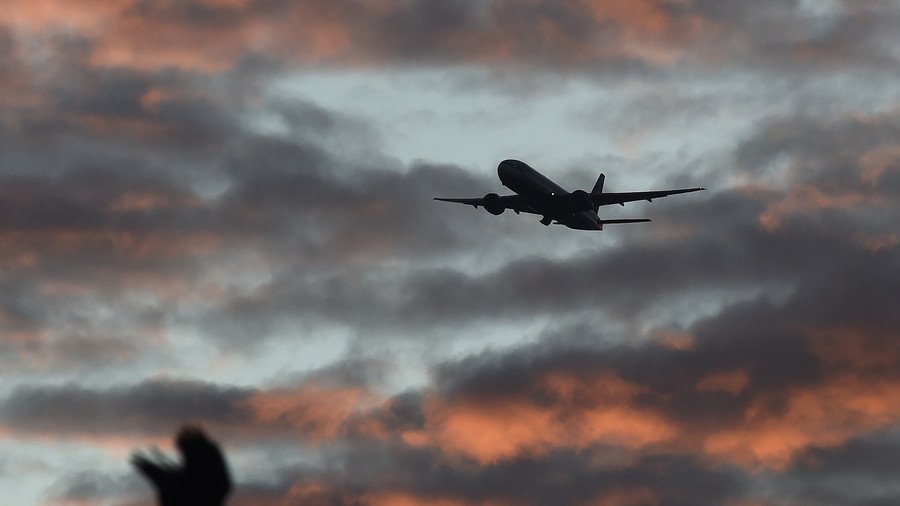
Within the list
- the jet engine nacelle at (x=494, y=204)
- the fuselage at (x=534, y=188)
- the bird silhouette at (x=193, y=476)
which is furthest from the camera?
the jet engine nacelle at (x=494, y=204)

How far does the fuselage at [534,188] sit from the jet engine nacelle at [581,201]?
61.3 inches

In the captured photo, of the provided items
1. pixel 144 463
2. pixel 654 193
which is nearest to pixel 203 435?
pixel 144 463

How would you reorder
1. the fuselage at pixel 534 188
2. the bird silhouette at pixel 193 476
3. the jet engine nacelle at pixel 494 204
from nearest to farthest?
the bird silhouette at pixel 193 476, the fuselage at pixel 534 188, the jet engine nacelle at pixel 494 204

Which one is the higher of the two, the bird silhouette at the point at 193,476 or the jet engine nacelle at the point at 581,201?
the jet engine nacelle at the point at 581,201

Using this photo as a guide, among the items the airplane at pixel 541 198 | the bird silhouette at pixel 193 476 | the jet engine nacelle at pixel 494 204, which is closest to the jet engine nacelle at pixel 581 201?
the airplane at pixel 541 198

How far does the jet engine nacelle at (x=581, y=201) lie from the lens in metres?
172

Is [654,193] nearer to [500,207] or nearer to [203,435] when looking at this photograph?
[500,207]

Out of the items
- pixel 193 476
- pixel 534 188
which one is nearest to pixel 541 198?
pixel 534 188

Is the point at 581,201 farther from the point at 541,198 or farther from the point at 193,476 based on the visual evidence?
the point at 193,476

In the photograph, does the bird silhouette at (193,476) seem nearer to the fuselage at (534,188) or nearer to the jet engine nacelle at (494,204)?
the fuselage at (534,188)

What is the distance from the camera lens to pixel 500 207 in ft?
575

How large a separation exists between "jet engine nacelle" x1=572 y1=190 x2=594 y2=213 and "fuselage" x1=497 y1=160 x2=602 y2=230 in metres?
1.56

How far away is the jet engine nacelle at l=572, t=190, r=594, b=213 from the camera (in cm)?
17225

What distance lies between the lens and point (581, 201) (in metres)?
173
